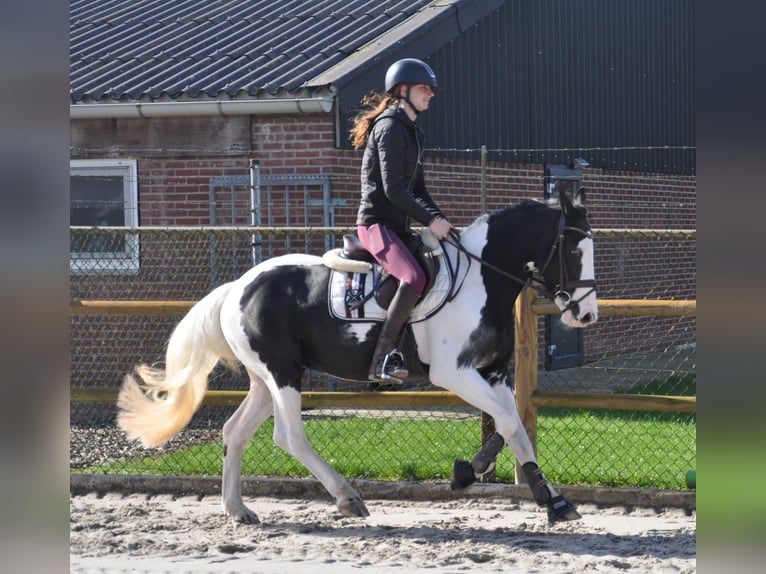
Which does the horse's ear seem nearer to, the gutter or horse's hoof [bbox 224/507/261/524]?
horse's hoof [bbox 224/507/261/524]

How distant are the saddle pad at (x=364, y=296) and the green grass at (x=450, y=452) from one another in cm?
172

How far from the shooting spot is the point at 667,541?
20.4ft

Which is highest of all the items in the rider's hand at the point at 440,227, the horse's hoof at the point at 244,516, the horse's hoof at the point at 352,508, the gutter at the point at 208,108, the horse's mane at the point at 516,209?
the gutter at the point at 208,108

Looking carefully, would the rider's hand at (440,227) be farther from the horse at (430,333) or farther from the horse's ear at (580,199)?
the horse's ear at (580,199)

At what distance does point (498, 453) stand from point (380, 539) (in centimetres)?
83

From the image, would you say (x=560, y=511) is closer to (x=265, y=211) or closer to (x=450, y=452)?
(x=450, y=452)

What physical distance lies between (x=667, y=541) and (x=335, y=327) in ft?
7.48

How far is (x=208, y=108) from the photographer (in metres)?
11.8

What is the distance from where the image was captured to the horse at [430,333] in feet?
21.1

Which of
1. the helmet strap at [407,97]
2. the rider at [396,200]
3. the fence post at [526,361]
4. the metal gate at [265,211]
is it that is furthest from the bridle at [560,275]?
the metal gate at [265,211]

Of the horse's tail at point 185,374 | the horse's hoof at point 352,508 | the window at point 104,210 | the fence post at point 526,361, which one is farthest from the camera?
the window at point 104,210

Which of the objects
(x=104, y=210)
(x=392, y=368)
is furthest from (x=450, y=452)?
(x=104, y=210)
